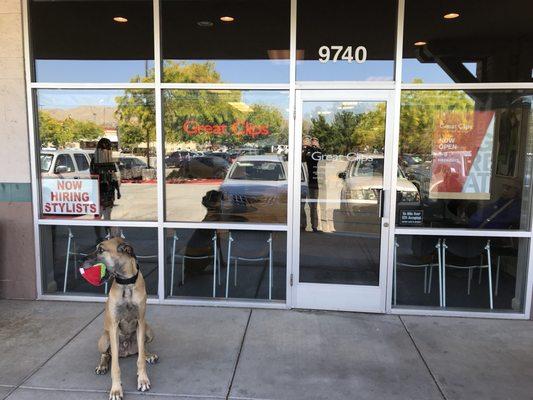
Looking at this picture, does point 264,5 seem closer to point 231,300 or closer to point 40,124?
point 40,124

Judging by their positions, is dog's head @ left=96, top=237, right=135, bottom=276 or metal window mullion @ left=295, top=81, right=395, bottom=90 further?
metal window mullion @ left=295, top=81, right=395, bottom=90

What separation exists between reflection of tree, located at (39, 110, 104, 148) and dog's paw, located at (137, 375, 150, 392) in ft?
10.3

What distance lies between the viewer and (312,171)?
4.74 meters

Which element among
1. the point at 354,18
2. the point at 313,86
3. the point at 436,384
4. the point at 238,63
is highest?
the point at 354,18

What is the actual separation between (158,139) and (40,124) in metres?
1.40

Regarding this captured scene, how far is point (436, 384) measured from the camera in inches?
131

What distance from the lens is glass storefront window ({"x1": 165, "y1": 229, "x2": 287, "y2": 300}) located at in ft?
16.7

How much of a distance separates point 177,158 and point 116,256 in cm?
232

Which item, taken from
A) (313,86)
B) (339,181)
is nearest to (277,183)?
(339,181)

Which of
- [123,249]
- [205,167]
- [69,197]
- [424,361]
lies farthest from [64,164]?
[424,361]

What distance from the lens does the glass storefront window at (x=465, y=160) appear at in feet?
15.4

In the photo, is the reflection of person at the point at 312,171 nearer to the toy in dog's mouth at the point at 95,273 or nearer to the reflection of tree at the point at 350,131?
the reflection of tree at the point at 350,131

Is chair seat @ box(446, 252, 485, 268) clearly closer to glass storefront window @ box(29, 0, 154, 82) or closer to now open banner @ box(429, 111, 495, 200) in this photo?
now open banner @ box(429, 111, 495, 200)

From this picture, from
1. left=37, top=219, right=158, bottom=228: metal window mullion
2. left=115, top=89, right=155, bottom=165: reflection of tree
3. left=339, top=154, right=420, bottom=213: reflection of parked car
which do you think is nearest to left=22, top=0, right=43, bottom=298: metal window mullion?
left=37, top=219, right=158, bottom=228: metal window mullion
